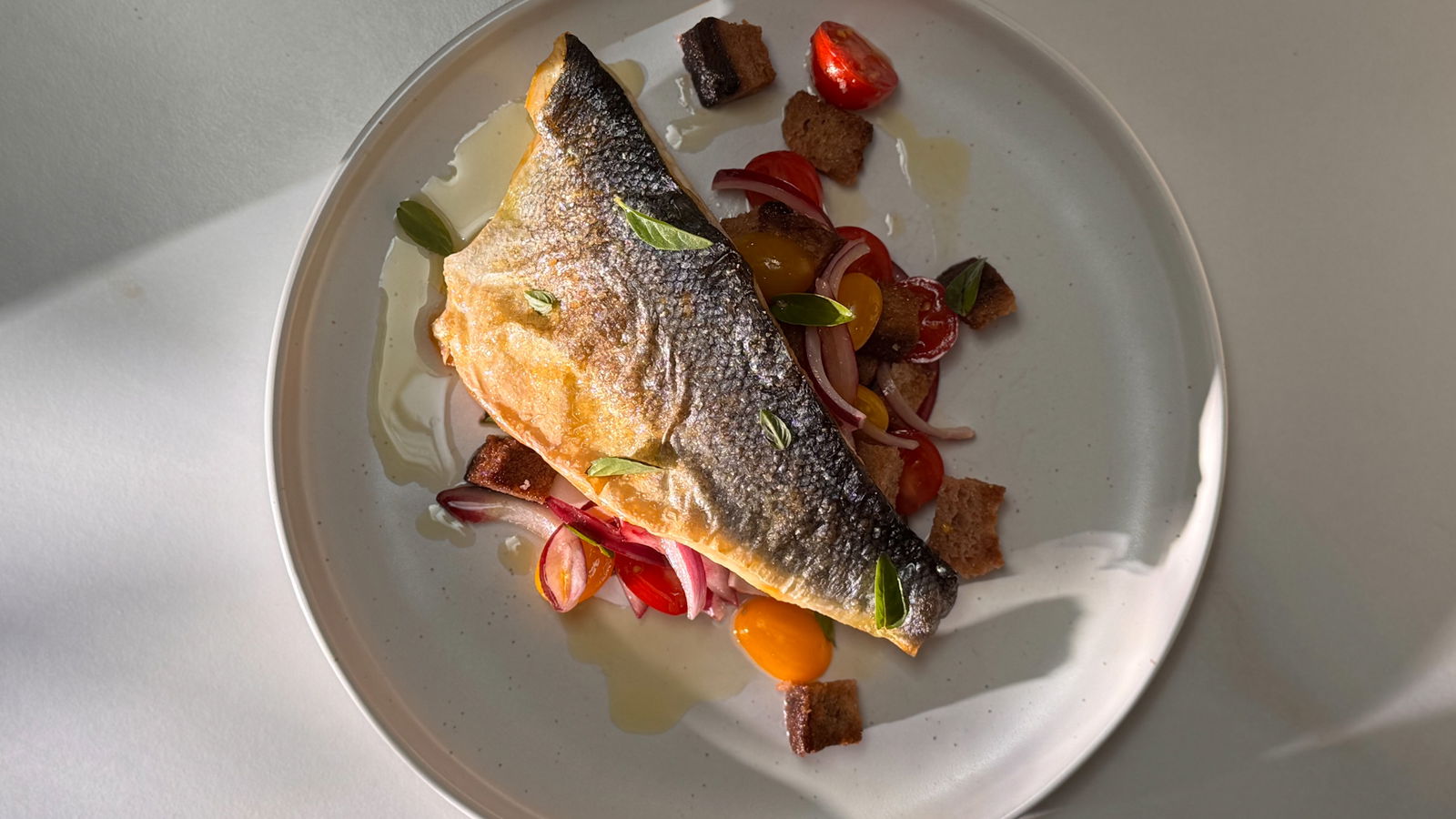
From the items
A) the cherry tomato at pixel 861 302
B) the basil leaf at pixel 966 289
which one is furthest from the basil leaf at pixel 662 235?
the basil leaf at pixel 966 289

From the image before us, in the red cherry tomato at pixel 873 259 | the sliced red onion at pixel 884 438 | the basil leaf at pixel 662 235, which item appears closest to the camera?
the basil leaf at pixel 662 235

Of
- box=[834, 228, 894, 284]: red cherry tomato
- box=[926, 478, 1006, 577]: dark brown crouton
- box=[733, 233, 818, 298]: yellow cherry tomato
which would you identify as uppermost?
box=[733, 233, 818, 298]: yellow cherry tomato

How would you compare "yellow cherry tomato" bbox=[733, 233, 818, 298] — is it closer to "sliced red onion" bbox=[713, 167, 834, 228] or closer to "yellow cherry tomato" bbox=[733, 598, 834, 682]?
"sliced red onion" bbox=[713, 167, 834, 228]

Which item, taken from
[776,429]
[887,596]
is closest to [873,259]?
[776,429]

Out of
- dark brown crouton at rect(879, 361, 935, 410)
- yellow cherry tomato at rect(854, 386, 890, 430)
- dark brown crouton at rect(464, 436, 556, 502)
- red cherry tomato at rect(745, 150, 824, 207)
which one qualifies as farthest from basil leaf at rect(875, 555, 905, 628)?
red cherry tomato at rect(745, 150, 824, 207)

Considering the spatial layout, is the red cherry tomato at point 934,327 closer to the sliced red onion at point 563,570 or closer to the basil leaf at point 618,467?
the basil leaf at point 618,467

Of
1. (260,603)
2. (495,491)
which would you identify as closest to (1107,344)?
(495,491)

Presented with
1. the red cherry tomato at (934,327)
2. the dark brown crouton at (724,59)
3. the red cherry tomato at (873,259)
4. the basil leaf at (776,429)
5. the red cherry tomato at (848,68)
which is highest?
the dark brown crouton at (724,59)
